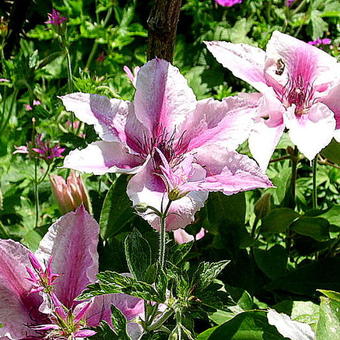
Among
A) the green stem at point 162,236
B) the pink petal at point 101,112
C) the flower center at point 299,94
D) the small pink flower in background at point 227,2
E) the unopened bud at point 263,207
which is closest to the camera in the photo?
the green stem at point 162,236

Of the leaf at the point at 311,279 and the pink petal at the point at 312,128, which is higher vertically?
the pink petal at the point at 312,128

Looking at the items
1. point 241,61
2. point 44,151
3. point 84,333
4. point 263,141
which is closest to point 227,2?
point 44,151

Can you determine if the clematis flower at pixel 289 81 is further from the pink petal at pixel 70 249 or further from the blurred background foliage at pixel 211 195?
the pink petal at pixel 70 249

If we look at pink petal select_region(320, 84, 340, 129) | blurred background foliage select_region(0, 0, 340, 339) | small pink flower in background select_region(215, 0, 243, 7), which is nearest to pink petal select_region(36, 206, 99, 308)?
blurred background foliage select_region(0, 0, 340, 339)

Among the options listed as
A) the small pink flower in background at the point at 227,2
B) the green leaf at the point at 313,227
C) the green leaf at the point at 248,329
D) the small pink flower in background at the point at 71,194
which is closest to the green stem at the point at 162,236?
the green leaf at the point at 248,329

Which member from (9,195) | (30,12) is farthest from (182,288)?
(30,12)

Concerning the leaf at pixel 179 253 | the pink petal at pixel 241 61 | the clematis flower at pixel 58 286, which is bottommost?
the clematis flower at pixel 58 286

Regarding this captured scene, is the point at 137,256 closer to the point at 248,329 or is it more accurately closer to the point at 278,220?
the point at 248,329
